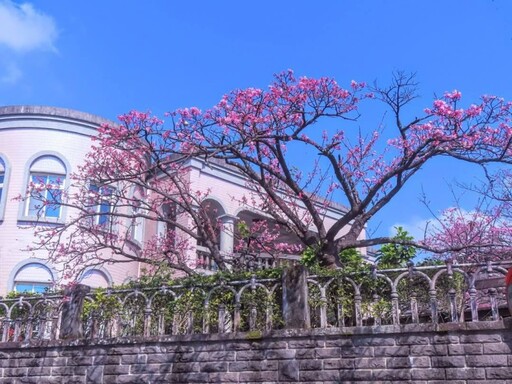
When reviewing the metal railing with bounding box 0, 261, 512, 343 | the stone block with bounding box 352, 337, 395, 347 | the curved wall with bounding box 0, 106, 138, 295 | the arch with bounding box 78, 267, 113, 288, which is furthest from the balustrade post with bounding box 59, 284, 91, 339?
the curved wall with bounding box 0, 106, 138, 295

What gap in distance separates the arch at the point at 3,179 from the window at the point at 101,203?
202cm

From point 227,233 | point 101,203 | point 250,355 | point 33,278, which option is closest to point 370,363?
point 250,355

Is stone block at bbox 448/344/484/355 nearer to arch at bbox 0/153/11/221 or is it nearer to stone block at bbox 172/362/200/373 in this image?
stone block at bbox 172/362/200/373

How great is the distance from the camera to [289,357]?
19.7 feet

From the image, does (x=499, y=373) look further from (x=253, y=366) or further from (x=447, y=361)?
(x=253, y=366)

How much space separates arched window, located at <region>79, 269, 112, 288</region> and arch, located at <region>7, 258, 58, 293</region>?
69 centimetres

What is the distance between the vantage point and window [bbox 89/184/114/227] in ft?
31.0

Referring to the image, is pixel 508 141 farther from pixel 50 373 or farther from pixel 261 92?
pixel 50 373

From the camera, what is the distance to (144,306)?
6.95 m

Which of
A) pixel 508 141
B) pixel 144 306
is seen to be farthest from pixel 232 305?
pixel 508 141

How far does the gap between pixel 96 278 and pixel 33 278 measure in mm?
1405

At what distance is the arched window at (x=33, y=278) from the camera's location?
39.3ft

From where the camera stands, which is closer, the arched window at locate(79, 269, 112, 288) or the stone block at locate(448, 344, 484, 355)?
the stone block at locate(448, 344, 484, 355)

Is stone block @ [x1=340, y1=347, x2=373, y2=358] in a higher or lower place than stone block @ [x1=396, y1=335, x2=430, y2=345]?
lower
